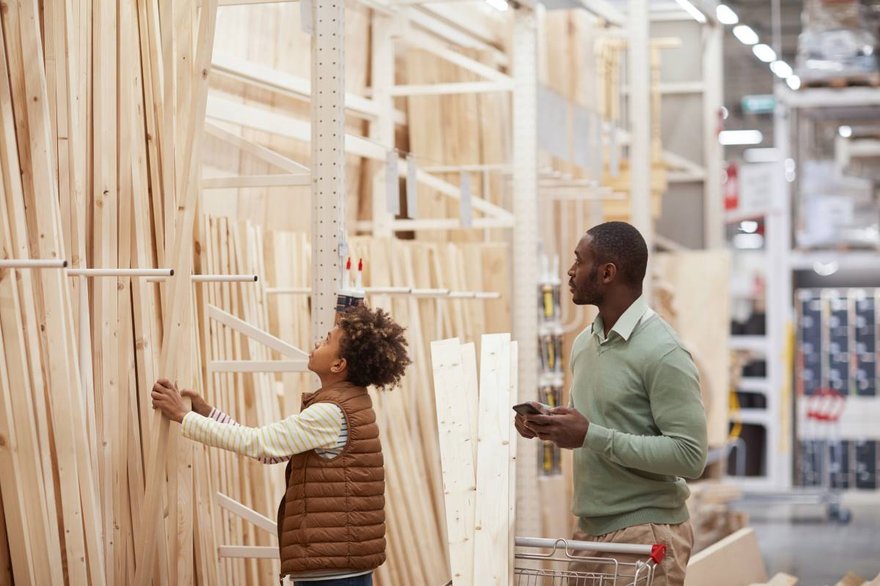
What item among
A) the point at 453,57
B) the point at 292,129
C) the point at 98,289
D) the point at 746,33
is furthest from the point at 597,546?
the point at 746,33

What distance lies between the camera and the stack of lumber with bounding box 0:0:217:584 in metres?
3.53

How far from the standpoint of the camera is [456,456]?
3643 mm

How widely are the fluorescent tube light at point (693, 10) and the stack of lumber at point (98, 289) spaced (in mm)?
7022

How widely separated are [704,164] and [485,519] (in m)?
8.06

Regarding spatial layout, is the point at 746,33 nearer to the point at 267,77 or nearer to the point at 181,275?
the point at 267,77

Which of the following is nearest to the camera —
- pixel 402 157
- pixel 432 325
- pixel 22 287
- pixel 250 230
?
pixel 22 287

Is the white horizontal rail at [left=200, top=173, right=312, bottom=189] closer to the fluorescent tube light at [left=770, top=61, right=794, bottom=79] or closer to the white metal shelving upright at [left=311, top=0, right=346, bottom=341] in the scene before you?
the white metal shelving upright at [left=311, top=0, right=346, bottom=341]

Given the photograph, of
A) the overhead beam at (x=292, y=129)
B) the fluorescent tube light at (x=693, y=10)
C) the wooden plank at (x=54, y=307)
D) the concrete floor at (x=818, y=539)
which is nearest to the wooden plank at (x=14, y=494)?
the wooden plank at (x=54, y=307)

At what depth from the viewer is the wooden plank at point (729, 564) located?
604 centimetres

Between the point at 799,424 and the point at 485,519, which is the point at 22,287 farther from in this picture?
the point at 799,424

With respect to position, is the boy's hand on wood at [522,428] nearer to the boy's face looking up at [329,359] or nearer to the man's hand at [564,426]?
the man's hand at [564,426]

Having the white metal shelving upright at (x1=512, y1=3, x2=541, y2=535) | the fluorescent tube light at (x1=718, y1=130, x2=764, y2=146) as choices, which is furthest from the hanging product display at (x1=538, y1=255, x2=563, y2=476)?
the fluorescent tube light at (x1=718, y1=130, x2=764, y2=146)

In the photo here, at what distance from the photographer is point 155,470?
3641mm

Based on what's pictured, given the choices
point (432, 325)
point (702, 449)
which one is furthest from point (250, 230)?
point (702, 449)
